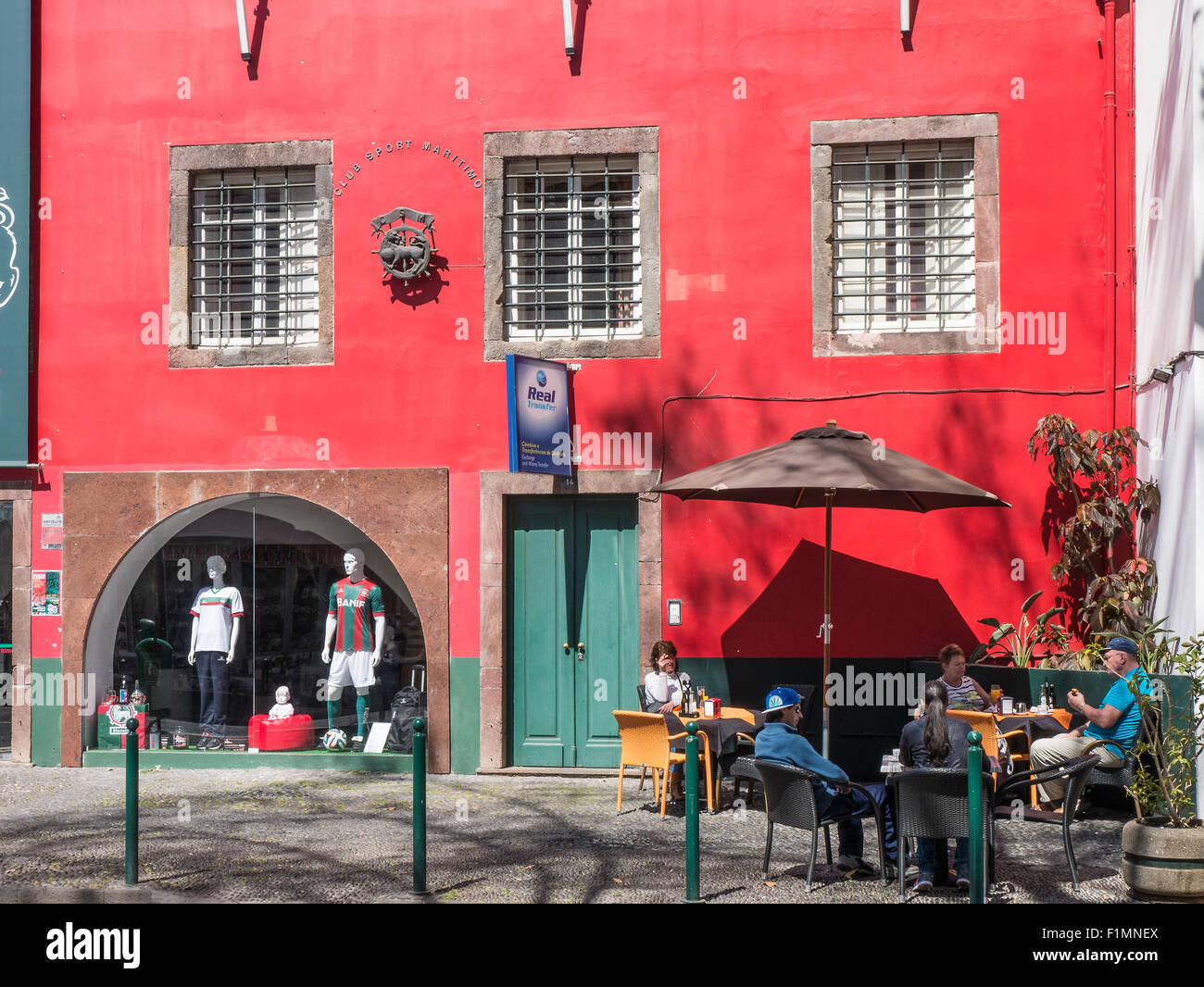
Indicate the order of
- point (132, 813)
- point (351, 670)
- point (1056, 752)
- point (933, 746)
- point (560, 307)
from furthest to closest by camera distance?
point (351, 670) → point (560, 307) → point (1056, 752) → point (132, 813) → point (933, 746)

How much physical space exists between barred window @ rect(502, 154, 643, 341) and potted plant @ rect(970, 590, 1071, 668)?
3.99 metres

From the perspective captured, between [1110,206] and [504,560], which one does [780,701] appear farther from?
[1110,206]

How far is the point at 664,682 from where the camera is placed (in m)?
10.1

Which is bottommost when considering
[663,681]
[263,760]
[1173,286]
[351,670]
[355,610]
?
[263,760]

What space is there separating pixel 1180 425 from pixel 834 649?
10.8 feet

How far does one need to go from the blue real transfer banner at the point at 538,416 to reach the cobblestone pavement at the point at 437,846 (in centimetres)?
268

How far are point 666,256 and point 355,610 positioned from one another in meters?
4.16

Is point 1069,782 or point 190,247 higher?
point 190,247

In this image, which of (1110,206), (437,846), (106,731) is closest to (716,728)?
(437,846)

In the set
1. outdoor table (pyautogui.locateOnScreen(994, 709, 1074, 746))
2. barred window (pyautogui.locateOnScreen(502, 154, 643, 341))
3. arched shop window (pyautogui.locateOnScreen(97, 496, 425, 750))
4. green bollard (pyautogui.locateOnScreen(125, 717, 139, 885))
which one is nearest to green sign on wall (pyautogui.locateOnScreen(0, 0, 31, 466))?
arched shop window (pyautogui.locateOnScreen(97, 496, 425, 750))

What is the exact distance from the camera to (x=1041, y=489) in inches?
418

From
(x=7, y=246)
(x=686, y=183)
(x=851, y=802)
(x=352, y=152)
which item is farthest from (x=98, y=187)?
(x=851, y=802)

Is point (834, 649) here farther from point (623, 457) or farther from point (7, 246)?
point (7, 246)

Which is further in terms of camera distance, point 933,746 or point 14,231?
point 14,231
